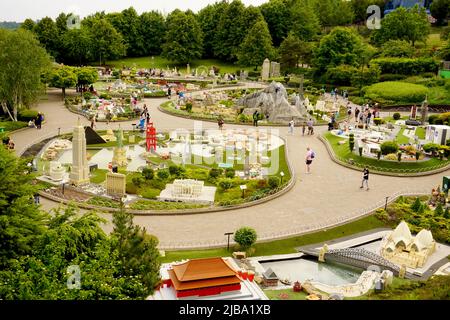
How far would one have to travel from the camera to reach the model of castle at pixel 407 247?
22938 mm

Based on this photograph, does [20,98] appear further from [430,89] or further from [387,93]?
[430,89]

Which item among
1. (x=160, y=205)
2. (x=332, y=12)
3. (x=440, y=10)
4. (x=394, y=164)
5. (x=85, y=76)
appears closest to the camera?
(x=160, y=205)

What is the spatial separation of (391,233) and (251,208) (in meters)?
7.27

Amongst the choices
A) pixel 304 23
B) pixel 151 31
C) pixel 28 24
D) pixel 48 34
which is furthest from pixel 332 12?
Result: pixel 28 24

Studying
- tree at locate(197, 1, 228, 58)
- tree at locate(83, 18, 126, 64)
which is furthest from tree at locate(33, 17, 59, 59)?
tree at locate(197, 1, 228, 58)

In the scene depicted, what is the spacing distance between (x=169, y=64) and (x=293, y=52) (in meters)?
23.1

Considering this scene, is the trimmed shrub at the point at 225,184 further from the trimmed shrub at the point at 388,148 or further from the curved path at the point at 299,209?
the trimmed shrub at the point at 388,148

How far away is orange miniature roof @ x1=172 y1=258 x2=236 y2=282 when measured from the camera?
55.6ft

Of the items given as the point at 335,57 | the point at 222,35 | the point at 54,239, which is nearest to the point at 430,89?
the point at 335,57

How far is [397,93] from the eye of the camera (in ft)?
204

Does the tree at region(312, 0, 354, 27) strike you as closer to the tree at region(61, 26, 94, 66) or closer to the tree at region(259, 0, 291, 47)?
the tree at region(259, 0, 291, 47)

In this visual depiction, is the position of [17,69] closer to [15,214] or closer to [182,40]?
[15,214]

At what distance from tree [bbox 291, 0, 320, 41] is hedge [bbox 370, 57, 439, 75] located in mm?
22790
